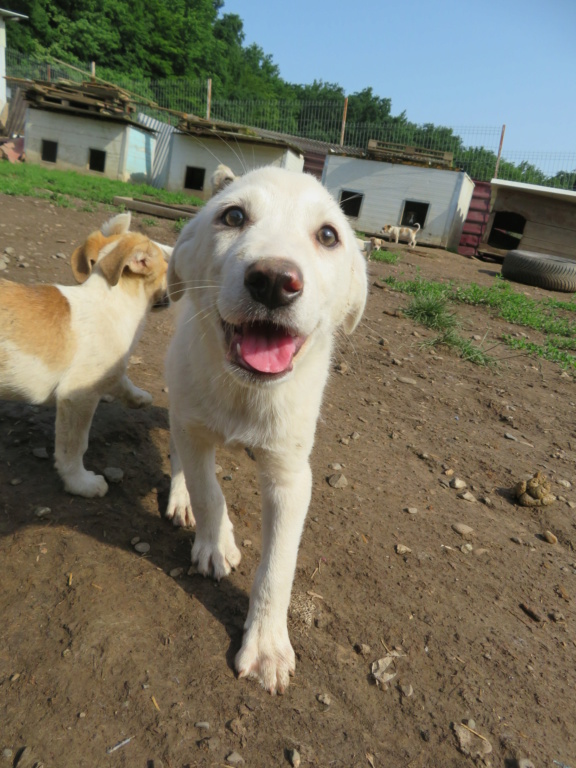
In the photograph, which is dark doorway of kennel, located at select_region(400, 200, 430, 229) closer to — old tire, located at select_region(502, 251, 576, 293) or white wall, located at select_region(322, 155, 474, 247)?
white wall, located at select_region(322, 155, 474, 247)

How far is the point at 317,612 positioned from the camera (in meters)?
2.33

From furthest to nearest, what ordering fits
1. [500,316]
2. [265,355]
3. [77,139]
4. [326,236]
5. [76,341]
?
[77,139] < [500,316] < [76,341] < [326,236] < [265,355]

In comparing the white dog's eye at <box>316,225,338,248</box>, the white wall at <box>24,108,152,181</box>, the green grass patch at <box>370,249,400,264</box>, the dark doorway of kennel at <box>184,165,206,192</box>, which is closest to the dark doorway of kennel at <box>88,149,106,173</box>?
the white wall at <box>24,108,152,181</box>

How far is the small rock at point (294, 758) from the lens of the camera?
66.2 inches

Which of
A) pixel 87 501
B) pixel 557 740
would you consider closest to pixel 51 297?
pixel 87 501

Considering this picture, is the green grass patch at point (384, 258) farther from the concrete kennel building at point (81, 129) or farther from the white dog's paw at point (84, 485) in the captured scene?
the concrete kennel building at point (81, 129)

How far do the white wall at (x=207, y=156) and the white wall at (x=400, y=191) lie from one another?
6.33ft

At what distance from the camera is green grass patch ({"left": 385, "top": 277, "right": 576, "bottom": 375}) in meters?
5.99

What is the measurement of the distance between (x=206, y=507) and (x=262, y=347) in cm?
90

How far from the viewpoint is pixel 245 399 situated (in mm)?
2098

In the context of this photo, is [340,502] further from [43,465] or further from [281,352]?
[43,465]

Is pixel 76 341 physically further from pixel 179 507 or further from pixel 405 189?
pixel 405 189

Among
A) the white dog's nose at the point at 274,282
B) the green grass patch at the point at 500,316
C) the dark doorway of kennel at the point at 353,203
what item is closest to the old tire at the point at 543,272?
the green grass patch at the point at 500,316

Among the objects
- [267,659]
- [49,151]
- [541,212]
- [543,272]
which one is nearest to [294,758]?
[267,659]
